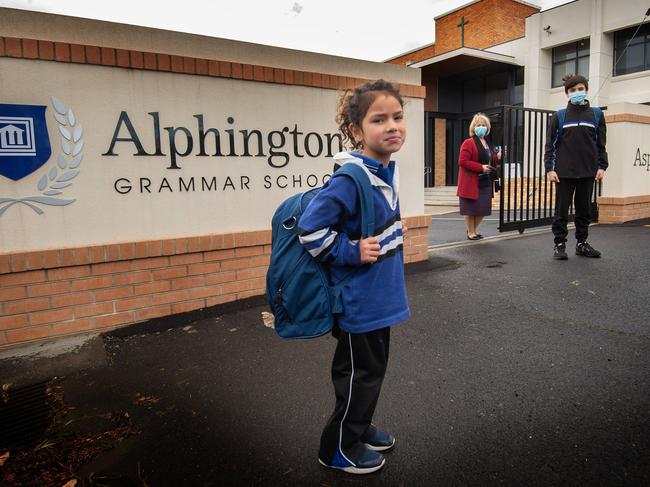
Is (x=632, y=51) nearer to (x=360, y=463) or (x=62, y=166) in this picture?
(x=62, y=166)

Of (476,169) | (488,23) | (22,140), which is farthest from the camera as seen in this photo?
(488,23)

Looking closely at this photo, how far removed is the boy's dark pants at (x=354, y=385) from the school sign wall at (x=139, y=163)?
2413 mm

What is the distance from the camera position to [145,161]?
3643mm

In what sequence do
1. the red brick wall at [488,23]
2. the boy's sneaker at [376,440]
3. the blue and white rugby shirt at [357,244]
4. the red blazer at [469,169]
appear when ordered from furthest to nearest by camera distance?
A: 1. the red brick wall at [488,23]
2. the red blazer at [469,169]
3. the boy's sneaker at [376,440]
4. the blue and white rugby shirt at [357,244]

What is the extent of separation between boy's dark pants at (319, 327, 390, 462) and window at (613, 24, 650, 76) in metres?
22.4

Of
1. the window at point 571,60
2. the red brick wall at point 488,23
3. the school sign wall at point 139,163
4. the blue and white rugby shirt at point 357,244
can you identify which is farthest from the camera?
the red brick wall at point 488,23

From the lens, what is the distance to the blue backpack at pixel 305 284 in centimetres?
173

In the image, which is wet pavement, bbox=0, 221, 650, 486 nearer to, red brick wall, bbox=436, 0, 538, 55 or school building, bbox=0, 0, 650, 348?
school building, bbox=0, 0, 650, 348

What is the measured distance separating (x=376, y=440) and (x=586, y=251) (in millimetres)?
4674

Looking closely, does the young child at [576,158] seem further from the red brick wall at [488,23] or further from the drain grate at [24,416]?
the red brick wall at [488,23]

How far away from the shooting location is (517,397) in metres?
2.40

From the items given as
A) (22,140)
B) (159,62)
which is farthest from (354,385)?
(159,62)

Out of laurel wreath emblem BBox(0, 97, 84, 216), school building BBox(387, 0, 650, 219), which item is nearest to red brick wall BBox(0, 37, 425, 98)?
laurel wreath emblem BBox(0, 97, 84, 216)

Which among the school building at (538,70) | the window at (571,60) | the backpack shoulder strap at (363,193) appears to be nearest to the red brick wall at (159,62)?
the backpack shoulder strap at (363,193)
